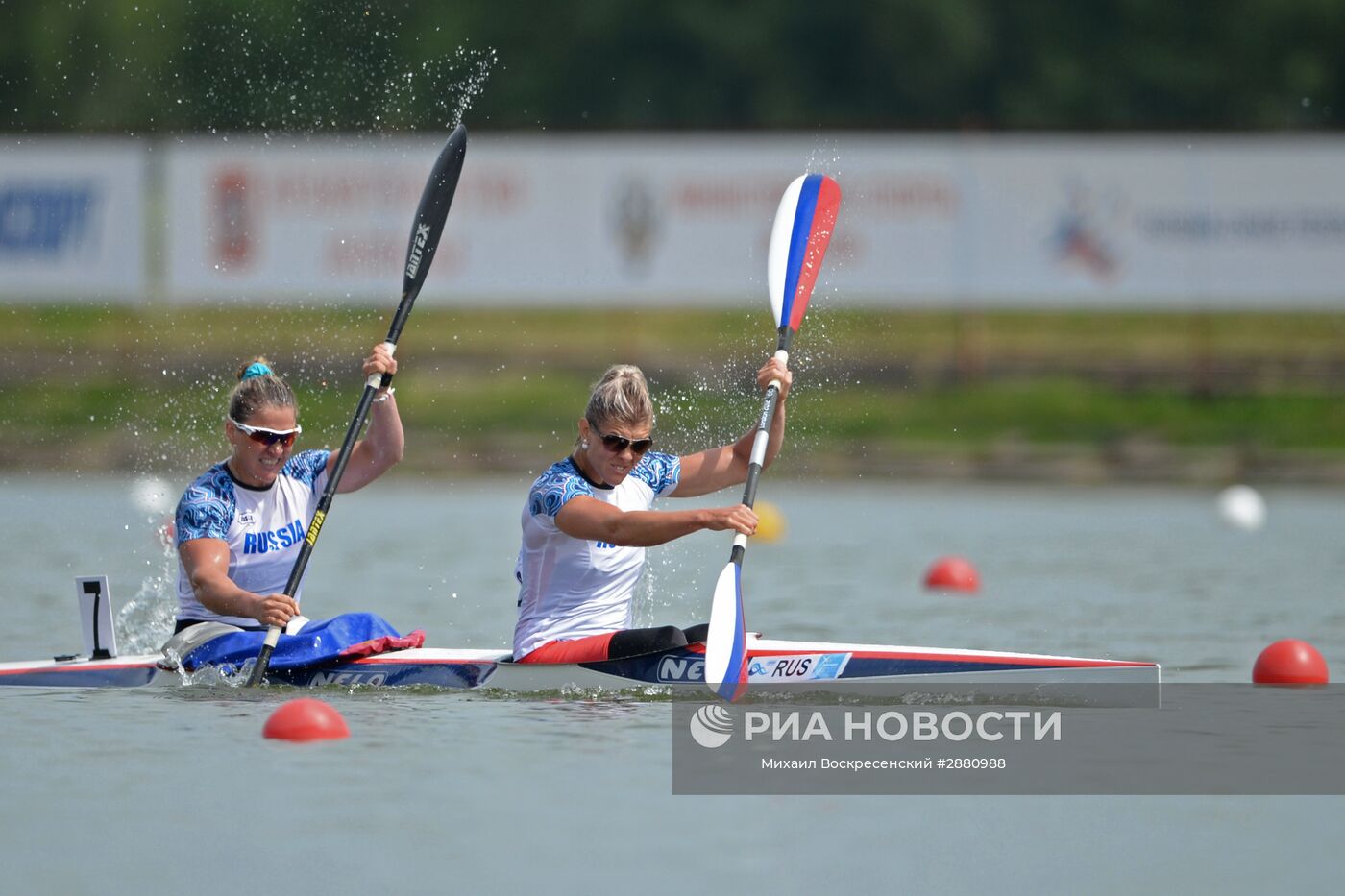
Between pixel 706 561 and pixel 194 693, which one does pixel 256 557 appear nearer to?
pixel 194 693

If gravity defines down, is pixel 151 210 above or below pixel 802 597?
above

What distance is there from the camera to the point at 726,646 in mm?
7277

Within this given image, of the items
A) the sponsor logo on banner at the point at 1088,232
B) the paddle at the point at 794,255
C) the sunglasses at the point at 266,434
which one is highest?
the sponsor logo on banner at the point at 1088,232

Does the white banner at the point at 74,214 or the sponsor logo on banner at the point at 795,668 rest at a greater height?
the white banner at the point at 74,214

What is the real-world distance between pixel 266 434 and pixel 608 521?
1.43 metres

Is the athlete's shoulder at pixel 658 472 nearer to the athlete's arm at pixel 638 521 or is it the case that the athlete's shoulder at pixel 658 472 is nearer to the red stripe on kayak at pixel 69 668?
the athlete's arm at pixel 638 521

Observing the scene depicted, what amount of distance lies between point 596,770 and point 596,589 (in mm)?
1470

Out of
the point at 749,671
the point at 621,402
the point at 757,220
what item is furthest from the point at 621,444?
the point at 757,220

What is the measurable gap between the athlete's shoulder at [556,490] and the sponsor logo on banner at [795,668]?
902mm

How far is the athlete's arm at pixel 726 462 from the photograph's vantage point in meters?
7.79

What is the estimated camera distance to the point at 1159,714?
7.19 metres

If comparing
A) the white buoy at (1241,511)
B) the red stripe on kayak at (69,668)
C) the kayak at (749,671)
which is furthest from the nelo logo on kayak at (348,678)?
the white buoy at (1241,511)

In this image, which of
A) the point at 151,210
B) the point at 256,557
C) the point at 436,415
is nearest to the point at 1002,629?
the point at 256,557

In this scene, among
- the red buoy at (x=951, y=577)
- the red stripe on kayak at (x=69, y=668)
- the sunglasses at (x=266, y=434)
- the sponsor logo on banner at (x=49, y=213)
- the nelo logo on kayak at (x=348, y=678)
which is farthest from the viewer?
the sponsor logo on banner at (x=49, y=213)
